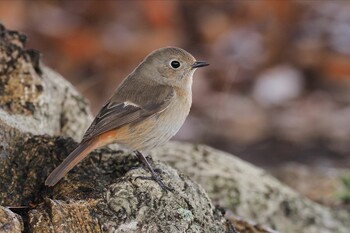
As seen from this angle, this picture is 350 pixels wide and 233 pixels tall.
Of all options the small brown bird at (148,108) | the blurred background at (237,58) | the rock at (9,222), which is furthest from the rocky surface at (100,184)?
the blurred background at (237,58)

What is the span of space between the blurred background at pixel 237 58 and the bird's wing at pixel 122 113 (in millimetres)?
3258

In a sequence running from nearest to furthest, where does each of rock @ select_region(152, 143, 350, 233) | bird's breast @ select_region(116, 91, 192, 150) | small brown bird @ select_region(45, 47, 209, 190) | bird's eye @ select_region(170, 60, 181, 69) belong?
small brown bird @ select_region(45, 47, 209, 190) < bird's breast @ select_region(116, 91, 192, 150) < bird's eye @ select_region(170, 60, 181, 69) < rock @ select_region(152, 143, 350, 233)

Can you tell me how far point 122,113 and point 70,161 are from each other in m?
0.69

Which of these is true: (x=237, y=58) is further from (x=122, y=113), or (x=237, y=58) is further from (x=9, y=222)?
(x=9, y=222)

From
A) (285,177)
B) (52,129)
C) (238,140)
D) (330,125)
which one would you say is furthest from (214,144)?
(52,129)

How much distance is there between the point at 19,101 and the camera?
468 cm

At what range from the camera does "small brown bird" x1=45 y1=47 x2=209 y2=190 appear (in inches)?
172

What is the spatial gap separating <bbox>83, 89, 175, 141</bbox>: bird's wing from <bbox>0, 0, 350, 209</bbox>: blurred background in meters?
3.26

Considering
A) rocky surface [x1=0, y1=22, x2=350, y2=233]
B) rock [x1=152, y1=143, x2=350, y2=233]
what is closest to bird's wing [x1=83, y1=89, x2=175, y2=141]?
rocky surface [x1=0, y1=22, x2=350, y2=233]

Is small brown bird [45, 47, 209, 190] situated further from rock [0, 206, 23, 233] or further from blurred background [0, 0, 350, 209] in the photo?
blurred background [0, 0, 350, 209]

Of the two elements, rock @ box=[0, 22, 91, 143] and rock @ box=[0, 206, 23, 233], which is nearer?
rock @ box=[0, 206, 23, 233]

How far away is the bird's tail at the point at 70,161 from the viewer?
3784 mm

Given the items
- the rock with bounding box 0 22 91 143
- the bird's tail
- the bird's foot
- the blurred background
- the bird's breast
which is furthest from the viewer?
the blurred background

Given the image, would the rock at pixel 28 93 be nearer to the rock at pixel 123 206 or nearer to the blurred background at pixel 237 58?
the rock at pixel 123 206
